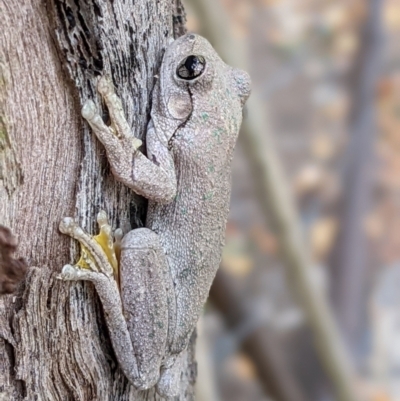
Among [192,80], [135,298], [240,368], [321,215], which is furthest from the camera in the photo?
[321,215]

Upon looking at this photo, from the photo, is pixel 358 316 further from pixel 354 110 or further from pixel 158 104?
pixel 158 104

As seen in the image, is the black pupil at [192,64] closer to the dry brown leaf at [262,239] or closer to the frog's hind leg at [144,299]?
the frog's hind leg at [144,299]

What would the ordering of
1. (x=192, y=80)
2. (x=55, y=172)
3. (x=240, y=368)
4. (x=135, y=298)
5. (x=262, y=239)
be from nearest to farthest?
(x=55, y=172) → (x=135, y=298) → (x=192, y=80) → (x=240, y=368) → (x=262, y=239)

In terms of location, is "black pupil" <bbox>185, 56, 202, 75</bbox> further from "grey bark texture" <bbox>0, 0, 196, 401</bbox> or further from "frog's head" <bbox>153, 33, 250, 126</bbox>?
"grey bark texture" <bbox>0, 0, 196, 401</bbox>

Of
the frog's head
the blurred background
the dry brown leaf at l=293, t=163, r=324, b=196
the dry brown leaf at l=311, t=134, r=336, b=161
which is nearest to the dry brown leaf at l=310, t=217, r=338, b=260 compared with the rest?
the blurred background

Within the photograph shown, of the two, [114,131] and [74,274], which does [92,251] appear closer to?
[74,274]

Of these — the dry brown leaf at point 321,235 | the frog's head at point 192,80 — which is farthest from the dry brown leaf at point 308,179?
the frog's head at point 192,80

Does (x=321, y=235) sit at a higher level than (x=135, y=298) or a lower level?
higher

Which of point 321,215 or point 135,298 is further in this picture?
point 321,215

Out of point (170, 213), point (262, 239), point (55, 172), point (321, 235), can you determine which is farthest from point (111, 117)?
point (321, 235)
